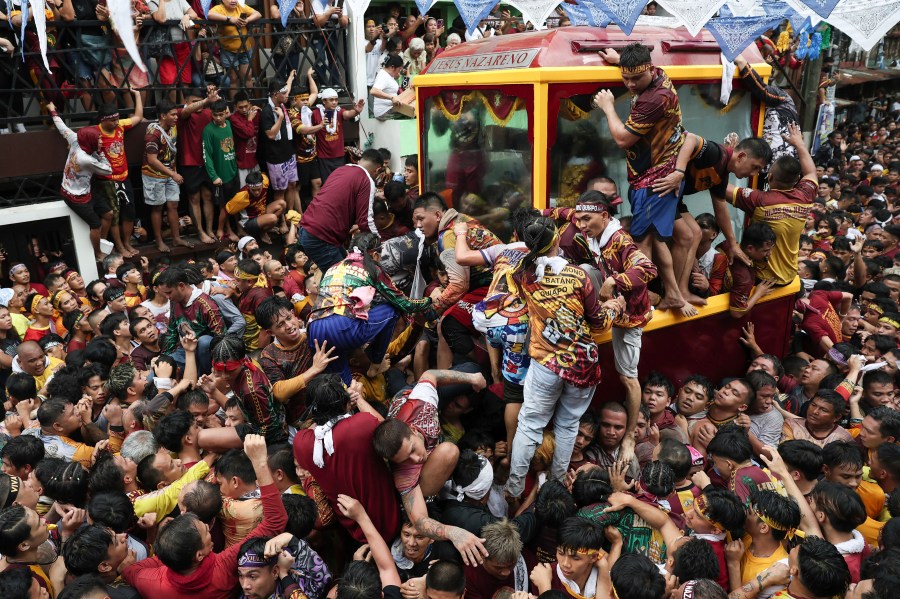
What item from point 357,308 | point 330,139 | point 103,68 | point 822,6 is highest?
point 822,6

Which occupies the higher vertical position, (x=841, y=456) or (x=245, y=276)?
(x=245, y=276)

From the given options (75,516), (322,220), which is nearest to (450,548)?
(75,516)

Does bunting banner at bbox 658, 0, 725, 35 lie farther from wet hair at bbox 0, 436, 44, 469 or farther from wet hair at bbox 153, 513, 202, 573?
wet hair at bbox 0, 436, 44, 469

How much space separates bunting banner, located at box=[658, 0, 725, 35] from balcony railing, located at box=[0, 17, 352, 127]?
6217mm

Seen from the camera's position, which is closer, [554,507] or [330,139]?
[554,507]

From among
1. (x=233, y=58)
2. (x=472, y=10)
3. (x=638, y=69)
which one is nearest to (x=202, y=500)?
(x=638, y=69)

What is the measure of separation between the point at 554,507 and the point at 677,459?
781 millimetres

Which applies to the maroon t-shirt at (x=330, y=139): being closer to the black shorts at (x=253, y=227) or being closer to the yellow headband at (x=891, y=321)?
the black shorts at (x=253, y=227)

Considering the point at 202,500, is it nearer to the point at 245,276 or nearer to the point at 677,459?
the point at 677,459

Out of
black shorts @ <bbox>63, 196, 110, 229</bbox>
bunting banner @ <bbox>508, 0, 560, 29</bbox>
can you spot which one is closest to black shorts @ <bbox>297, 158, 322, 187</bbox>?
black shorts @ <bbox>63, 196, 110, 229</bbox>

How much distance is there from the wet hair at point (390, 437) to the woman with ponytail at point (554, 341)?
101 cm

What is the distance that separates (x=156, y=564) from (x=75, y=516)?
0.55 metres

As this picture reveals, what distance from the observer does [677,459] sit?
3.87 metres

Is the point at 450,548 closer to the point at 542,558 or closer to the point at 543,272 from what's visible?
the point at 542,558
